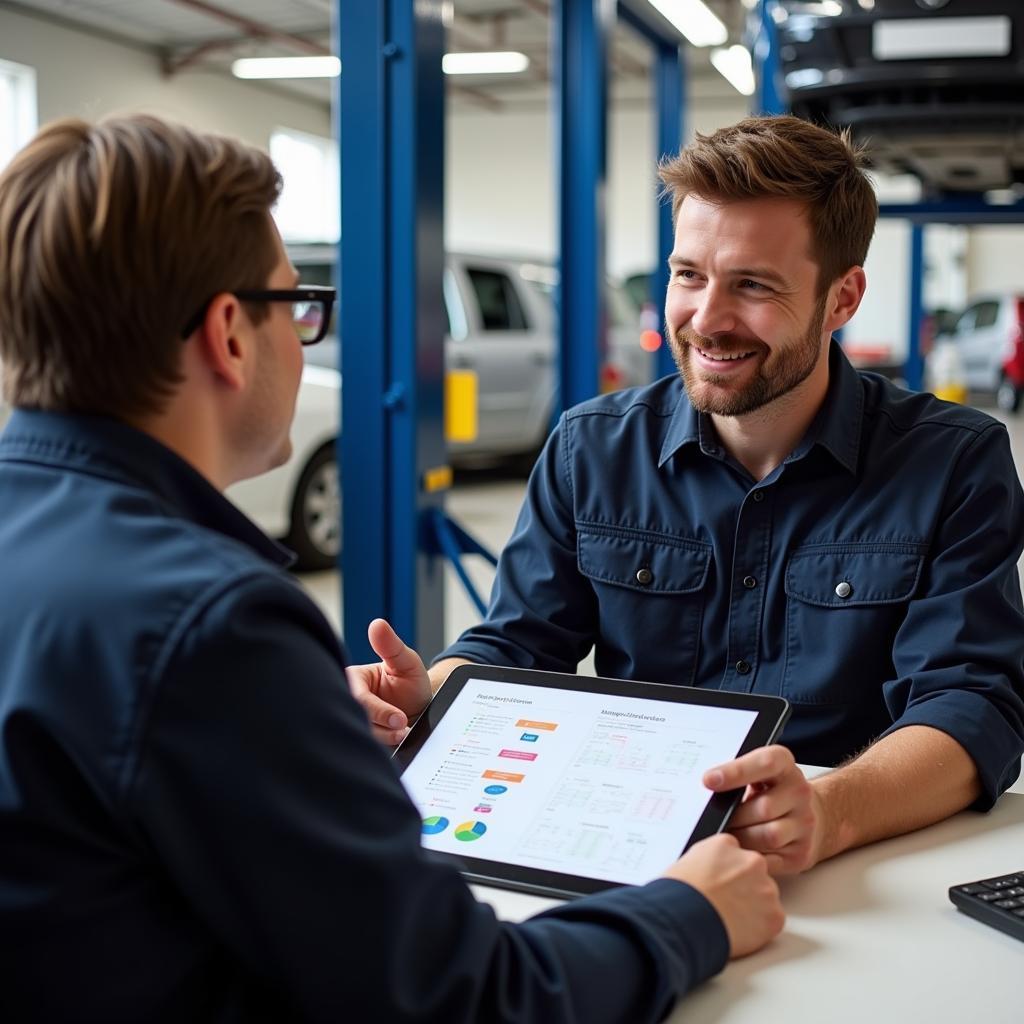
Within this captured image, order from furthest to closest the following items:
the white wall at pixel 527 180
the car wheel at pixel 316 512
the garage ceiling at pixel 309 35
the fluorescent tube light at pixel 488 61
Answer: the white wall at pixel 527 180 → the fluorescent tube light at pixel 488 61 → the car wheel at pixel 316 512 → the garage ceiling at pixel 309 35

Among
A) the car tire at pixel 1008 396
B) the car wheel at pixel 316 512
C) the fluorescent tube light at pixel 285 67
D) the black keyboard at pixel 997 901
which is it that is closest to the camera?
the black keyboard at pixel 997 901

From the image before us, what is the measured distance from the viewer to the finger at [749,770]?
117 centimetres

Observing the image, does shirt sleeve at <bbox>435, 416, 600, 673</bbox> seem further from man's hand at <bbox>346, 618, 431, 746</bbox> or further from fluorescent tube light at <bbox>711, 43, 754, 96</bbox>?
fluorescent tube light at <bbox>711, 43, 754, 96</bbox>

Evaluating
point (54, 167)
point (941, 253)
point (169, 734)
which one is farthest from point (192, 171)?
point (941, 253)

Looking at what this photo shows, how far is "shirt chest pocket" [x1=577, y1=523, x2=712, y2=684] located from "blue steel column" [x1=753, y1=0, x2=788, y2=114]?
86.8 inches

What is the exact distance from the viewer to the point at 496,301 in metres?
7.88

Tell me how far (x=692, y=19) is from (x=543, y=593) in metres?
5.00

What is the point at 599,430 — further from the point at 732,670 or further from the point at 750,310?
the point at 732,670

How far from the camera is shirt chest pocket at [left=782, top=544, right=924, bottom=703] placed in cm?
172

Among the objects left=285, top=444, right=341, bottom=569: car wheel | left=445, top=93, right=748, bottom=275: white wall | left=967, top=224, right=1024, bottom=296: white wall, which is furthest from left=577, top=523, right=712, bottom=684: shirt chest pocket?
left=967, top=224, right=1024, bottom=296: white wall

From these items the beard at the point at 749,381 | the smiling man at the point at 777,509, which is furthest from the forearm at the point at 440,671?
the beard at the point at 749,381

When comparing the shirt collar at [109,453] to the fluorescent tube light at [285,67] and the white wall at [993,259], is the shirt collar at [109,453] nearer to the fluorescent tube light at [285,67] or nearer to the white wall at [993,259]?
the fluorescent tube light at [285,67]

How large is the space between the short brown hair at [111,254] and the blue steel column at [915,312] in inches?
289

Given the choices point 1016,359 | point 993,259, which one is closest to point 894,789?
point 1016,359
